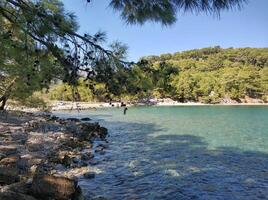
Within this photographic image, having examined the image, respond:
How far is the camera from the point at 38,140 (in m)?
22.0

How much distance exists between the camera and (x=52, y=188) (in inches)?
401

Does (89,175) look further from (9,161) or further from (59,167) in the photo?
(9,161)

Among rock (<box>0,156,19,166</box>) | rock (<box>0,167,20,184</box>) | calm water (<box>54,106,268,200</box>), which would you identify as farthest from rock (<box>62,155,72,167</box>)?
rock (<box>0,167,20,184</box>)

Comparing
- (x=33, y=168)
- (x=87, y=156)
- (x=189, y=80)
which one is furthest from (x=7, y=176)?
(x=189, y=80)

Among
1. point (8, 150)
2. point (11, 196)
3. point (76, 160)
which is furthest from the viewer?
point (76, 160)

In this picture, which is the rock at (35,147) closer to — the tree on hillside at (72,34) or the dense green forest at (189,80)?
the dense green forest at (189,80)

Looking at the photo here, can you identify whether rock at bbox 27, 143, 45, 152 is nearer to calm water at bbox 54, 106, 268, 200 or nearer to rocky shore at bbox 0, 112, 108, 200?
rocky shore at bbox 0, 112, 108, 200

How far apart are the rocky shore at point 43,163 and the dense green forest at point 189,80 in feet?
9.26

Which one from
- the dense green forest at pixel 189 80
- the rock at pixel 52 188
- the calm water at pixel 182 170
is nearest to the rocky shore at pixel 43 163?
the rock at pixel 52 188

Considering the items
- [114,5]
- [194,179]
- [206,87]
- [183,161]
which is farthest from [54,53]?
[206,87]

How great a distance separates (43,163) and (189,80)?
82725mm

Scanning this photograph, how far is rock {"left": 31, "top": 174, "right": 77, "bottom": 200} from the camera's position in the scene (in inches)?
396

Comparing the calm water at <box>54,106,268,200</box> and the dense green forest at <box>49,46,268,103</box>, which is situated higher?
the dense green forest at <box>49,46,268,103</box>

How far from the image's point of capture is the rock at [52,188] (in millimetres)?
10070
